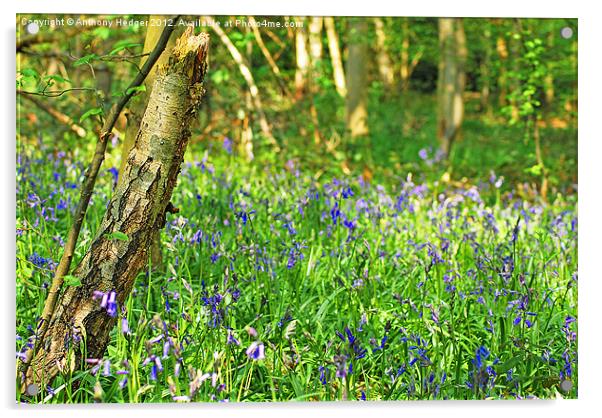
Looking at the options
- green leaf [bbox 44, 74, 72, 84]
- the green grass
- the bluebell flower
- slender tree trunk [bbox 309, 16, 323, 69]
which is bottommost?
the green grass

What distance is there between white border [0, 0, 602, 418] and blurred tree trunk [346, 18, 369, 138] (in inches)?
162

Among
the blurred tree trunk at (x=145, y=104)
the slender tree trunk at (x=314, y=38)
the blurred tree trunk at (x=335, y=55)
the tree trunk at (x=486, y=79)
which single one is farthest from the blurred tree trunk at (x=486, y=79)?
the blurred tree trunk at (x=145, y=104)

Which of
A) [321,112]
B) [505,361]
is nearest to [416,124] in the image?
[321,112]

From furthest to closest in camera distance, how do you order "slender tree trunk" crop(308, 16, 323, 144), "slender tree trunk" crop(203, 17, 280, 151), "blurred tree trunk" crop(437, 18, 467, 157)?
1. "blurred tree trunk" crop(437, 18, 467, 157)
2. "slender tree trunk" crop(308, 16, 323, 144)
3. "slender tree trunk" crop(203, 17, 280, 151)

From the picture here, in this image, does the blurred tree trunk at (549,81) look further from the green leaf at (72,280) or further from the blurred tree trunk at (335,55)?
the green leaf at (72,280)

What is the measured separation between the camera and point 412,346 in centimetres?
287

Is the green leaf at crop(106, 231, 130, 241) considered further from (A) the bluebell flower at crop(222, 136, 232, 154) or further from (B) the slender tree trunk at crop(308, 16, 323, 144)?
(B) the slender tree trunk at crop(308, 16, 323, 144)

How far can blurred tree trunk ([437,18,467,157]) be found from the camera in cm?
837

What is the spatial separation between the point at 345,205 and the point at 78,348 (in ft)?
8.33

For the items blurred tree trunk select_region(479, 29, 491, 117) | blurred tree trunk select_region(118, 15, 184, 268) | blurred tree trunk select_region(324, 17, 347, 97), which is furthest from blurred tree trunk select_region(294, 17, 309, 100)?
blurred tree trunk select_region(118, 15, 184, 268)
